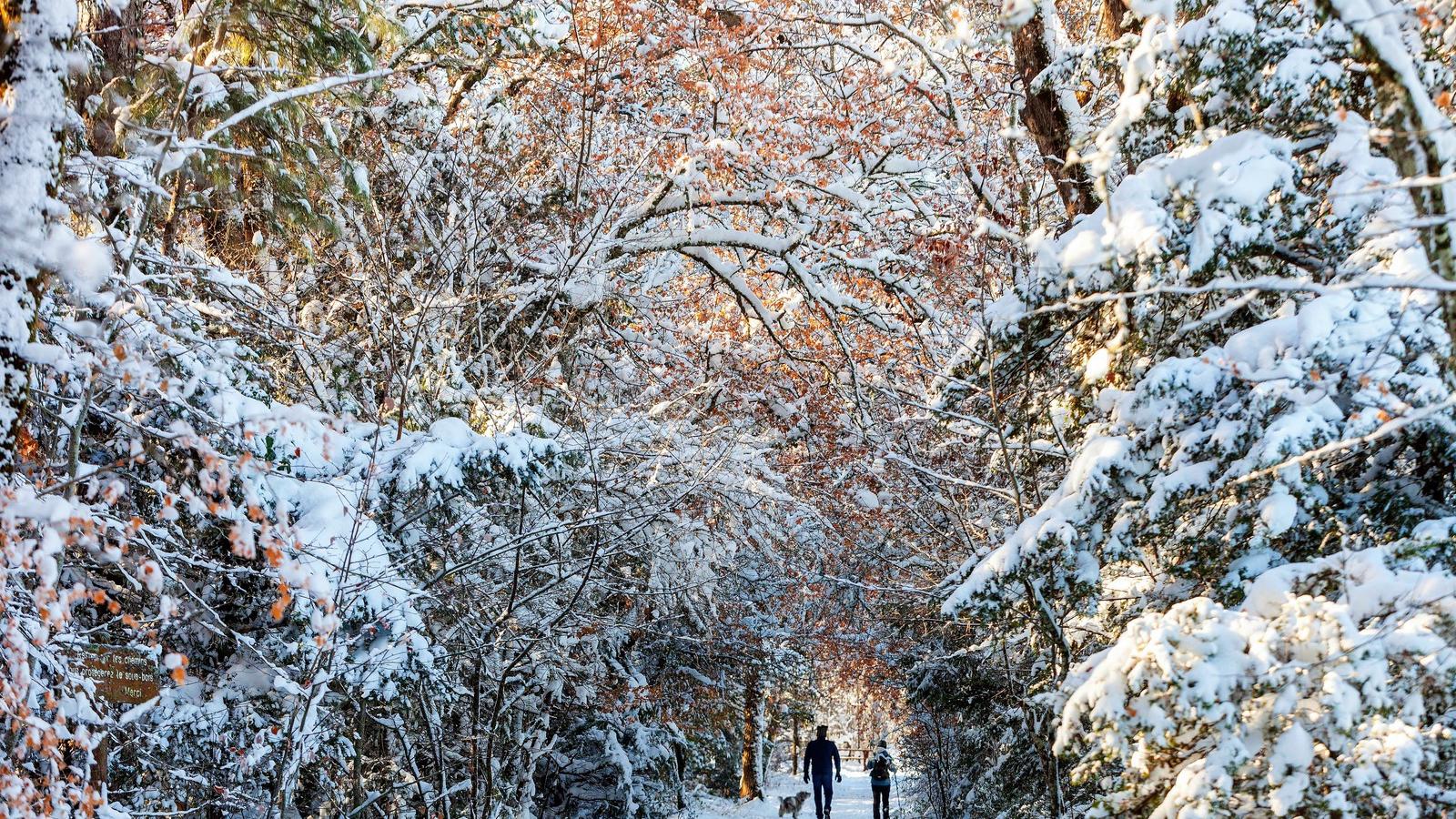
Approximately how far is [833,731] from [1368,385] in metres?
51.2

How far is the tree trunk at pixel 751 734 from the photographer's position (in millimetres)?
21156

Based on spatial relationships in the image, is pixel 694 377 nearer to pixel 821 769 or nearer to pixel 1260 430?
pixel 1260 430

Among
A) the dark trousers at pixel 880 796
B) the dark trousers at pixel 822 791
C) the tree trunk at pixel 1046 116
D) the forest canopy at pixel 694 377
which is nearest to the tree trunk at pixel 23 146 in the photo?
the forest canopy at pixel 694 377

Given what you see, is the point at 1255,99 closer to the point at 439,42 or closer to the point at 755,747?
the point at 439,42

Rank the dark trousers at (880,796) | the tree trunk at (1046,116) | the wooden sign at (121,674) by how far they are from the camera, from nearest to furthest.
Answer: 1. the wooden sign at (121,674)
2. the tree trunk at (1046,116)
3. the dark trousers at (880,796)

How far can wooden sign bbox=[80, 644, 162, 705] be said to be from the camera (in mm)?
4129

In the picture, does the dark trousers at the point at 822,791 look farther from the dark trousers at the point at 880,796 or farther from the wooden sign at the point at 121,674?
the wooden sign at the point at 121,674

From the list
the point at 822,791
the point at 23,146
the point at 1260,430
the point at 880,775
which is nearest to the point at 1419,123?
the point at 1260,430

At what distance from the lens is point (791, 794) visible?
30.6 metres

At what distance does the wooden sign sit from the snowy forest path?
14.7 meters

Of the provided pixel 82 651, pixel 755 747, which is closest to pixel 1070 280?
pixel 82 651

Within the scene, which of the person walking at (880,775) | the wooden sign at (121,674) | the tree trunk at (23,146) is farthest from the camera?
the person walking at (880,775)

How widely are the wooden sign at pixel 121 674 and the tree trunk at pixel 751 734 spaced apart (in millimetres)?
15478

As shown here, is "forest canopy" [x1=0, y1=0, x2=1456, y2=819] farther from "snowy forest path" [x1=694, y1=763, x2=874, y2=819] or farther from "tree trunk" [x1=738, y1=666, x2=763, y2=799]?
"snowy forest path" [x1=694, y1=763, x2=874, y2=819]
